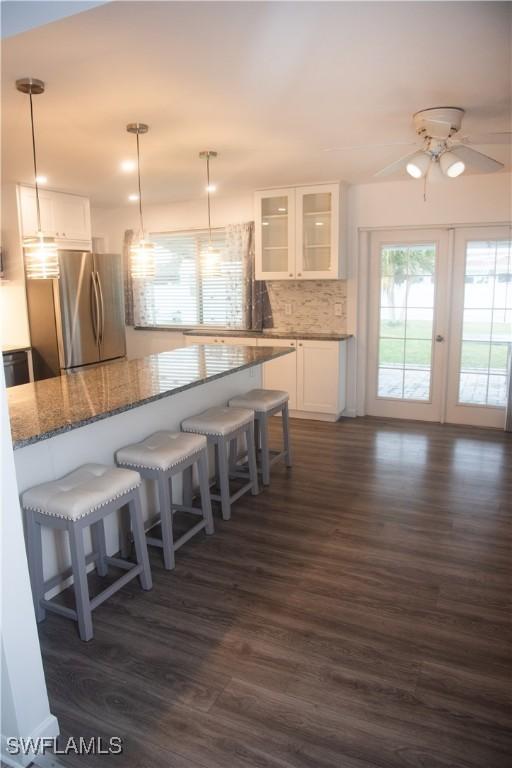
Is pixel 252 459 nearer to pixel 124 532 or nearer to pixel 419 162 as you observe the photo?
pixel 124 532

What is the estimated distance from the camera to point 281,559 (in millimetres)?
2922

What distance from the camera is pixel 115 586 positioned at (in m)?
2.46

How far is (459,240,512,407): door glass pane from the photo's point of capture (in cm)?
508

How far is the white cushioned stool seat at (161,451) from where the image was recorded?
274cm

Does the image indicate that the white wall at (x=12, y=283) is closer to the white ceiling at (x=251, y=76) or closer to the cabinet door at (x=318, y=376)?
the white ceiling at (x=251, y=76)

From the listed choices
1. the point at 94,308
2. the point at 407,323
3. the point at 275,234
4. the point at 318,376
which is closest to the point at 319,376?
the point at 318,376

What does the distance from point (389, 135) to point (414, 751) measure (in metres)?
3.40

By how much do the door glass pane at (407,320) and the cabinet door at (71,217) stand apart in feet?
10.2

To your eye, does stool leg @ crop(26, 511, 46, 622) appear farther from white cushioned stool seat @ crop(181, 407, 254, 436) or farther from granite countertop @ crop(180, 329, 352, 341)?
granite countertop @ crop(180, 329, 352, 341)

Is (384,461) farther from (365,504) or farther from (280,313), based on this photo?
(280,313)

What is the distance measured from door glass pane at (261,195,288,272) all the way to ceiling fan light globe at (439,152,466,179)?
2584mm

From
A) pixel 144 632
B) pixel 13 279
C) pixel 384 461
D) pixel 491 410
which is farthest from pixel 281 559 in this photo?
pixel 13 279

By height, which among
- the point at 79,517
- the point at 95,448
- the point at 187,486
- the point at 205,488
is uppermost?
the point at 95,448

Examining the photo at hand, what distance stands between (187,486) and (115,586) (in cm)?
104
